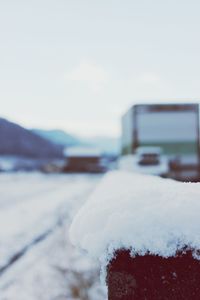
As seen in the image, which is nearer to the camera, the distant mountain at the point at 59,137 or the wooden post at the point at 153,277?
the wooden post at the point at 153,277

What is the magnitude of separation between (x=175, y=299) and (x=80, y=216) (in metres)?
0.56

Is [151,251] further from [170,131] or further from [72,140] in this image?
[72,140]

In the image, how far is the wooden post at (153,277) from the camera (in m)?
1.59

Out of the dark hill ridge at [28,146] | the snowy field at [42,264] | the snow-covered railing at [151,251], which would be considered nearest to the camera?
the snow-covered railing at [151,251]

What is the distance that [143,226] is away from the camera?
64.7 inches

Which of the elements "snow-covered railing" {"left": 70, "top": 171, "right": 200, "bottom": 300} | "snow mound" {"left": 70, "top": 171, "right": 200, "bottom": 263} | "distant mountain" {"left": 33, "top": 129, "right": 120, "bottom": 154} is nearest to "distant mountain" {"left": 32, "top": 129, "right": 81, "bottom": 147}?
"distant mountain" {"left": 33, "top": 129, "right": 120, "bottom": 154}

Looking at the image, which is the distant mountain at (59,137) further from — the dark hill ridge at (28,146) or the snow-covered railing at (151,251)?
the snow-covered railing at (151,251)

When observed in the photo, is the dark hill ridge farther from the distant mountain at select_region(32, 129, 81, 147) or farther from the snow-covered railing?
the snow-covered railing

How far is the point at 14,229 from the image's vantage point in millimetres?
7809

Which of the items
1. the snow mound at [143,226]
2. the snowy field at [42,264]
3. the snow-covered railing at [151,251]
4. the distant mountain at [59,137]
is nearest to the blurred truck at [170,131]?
the snowy field at [42,264]

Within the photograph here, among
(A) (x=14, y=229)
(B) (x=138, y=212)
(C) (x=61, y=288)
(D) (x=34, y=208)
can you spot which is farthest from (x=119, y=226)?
(D) (x=34, y=208)

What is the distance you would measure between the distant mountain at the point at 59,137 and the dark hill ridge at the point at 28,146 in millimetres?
996

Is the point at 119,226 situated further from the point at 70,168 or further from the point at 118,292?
the point at 70,168

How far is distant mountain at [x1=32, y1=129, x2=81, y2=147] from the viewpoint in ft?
205
